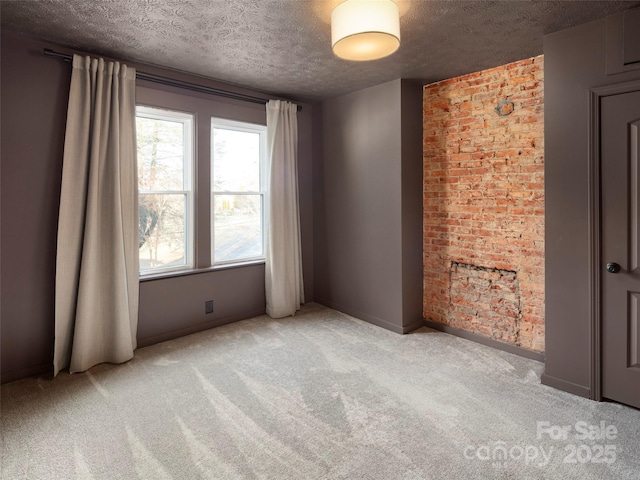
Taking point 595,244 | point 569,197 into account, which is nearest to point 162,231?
point 569,197

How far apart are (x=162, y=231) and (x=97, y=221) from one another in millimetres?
700

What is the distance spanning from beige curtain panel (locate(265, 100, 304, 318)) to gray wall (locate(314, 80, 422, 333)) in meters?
0.47

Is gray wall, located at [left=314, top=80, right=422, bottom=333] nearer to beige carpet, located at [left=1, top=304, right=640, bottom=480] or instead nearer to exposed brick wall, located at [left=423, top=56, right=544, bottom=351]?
exposed brick wall, located at [left=423, top=56, right=544, bottom=351]

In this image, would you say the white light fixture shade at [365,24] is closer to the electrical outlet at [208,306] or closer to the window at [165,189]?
the window at [165,189]

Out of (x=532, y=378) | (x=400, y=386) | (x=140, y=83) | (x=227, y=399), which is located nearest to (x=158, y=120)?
(x=140, y=83)

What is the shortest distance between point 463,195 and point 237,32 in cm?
242

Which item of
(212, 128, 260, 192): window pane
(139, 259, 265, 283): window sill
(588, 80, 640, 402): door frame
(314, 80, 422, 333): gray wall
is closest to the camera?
(588, 80, 640, 402): door frame

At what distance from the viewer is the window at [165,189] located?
11.3 feet

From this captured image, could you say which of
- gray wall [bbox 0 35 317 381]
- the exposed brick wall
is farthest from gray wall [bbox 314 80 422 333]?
gray wall [bbox 0 35 317 381]

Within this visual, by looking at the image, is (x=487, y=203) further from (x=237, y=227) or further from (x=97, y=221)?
(x=97, y=221)

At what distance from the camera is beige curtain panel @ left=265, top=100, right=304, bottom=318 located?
4.12 metres

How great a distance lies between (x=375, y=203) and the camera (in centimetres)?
395

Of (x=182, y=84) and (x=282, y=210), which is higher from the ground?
(x=182, y=84)

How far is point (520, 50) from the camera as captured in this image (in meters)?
2.91
